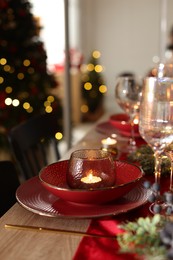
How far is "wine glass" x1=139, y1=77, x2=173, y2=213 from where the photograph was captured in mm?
1003

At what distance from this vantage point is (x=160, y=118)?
101 cm

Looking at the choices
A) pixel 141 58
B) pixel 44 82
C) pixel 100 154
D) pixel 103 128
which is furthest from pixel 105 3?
pixel 100 154

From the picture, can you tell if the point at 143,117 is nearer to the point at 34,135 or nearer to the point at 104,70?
the point at 34,135

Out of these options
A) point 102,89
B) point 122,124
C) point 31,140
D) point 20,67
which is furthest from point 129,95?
point 102,89

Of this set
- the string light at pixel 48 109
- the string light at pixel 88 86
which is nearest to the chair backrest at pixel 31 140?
the string light at pixel 48 109

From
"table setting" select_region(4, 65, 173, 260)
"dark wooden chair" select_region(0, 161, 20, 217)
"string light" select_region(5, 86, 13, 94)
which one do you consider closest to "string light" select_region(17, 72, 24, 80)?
Result: "string light" select_region(5, 86, 13, 94)

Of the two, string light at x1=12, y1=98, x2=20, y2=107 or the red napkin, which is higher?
string light at x1=12, y1=98, x2=20, y2=107

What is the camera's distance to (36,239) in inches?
33.9

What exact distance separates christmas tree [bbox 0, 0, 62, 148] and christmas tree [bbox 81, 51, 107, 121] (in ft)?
10.1

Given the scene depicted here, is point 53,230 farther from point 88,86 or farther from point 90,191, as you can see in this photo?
point 88,86

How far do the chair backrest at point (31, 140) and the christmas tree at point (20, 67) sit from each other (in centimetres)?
114

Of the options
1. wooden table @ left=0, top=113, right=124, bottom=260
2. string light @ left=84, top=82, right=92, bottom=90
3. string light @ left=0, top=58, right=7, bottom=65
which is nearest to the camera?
wooden table @ left=0, top=113, right=124, bottom=260

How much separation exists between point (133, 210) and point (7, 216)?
11.1 inches

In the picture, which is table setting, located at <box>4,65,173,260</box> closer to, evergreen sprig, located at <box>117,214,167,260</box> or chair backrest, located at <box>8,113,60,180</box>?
evergreen sprig, located at <box>117,214,167,260</box>
